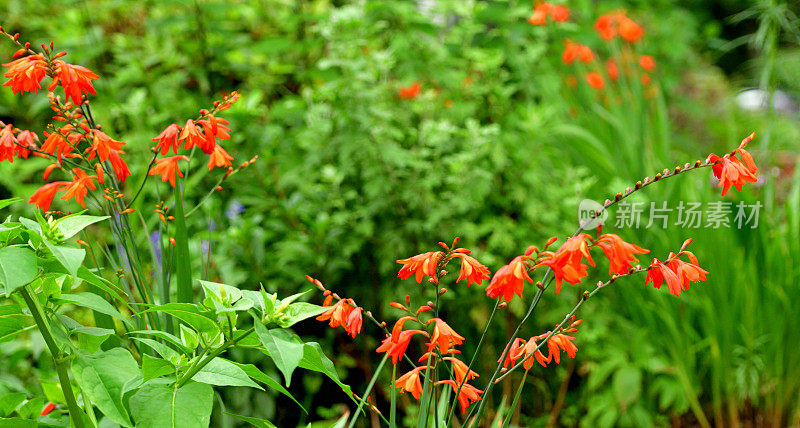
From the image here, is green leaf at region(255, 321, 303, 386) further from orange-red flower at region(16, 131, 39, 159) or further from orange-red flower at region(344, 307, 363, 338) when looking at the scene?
orange-red flower at region(16, 131, 39, 159)

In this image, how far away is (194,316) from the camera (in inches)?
A: 36.4

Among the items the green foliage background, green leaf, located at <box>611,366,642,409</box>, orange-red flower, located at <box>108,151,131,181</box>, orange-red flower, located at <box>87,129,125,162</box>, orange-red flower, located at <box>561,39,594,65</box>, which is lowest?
green leaf, located at <box>611,366,642,409</box>

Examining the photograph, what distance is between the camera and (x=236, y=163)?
2.62m

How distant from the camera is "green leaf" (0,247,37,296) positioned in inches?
31.0

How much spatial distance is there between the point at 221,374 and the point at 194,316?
4.1 inches

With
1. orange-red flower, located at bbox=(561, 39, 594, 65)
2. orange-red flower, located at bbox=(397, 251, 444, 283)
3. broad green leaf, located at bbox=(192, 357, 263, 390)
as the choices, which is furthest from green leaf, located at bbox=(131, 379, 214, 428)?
orange-red flower, located at bbox=(561, 39, 594, 65)

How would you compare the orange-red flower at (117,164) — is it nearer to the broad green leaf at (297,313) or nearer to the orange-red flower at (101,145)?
the orange-red flower at (101,145)

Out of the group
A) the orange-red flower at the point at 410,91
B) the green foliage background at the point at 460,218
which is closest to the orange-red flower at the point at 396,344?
the green foliage background at the point at 460,218

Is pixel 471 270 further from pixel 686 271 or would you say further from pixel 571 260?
pixel 686 271

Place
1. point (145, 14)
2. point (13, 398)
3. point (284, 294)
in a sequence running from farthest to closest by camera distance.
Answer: point (145, 14)
point (284, 294)
point (13, 398)

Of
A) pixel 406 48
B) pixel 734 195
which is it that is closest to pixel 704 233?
pixel 734 195

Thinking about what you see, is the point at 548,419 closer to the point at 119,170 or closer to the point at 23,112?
the point at 119,170

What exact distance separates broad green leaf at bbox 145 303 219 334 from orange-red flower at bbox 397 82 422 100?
1650 mm

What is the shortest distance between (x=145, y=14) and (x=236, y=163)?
1.76 metres
